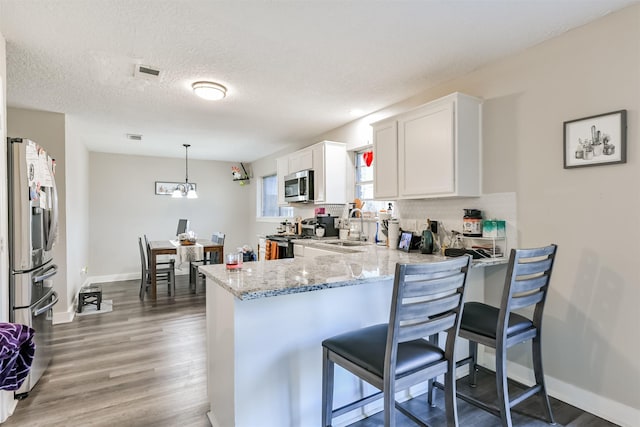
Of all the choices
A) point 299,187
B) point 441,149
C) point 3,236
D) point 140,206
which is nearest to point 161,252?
point 140,206

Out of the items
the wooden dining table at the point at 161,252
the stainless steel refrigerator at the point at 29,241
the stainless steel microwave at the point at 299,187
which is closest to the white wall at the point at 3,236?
the stainless steel refrigerator at the point at 29,241

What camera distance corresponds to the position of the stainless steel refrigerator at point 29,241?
7.11 ft

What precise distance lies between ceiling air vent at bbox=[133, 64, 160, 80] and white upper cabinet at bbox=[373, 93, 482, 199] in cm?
216

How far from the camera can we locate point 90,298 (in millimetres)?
4547

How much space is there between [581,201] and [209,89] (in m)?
3.02

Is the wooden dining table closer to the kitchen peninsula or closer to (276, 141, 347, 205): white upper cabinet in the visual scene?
(276, 141, 347, 205): white upper cabinet

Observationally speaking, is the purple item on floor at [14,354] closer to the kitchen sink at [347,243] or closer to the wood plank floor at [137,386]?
the wood plank floor at [137,386]

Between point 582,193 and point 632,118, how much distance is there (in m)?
0.48

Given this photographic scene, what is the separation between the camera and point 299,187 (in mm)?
4707

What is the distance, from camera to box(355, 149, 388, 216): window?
401 centimetres

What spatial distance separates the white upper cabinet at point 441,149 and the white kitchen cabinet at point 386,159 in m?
0.07

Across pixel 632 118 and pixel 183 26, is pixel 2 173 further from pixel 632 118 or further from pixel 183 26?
pixel 632 118

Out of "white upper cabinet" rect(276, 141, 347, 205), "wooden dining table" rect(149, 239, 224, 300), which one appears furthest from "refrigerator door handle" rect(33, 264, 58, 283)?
"white upper cabinet" rect(276, 141, 347, 205)

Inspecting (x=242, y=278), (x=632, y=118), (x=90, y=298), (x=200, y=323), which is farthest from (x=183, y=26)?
(x=90, y=298)
